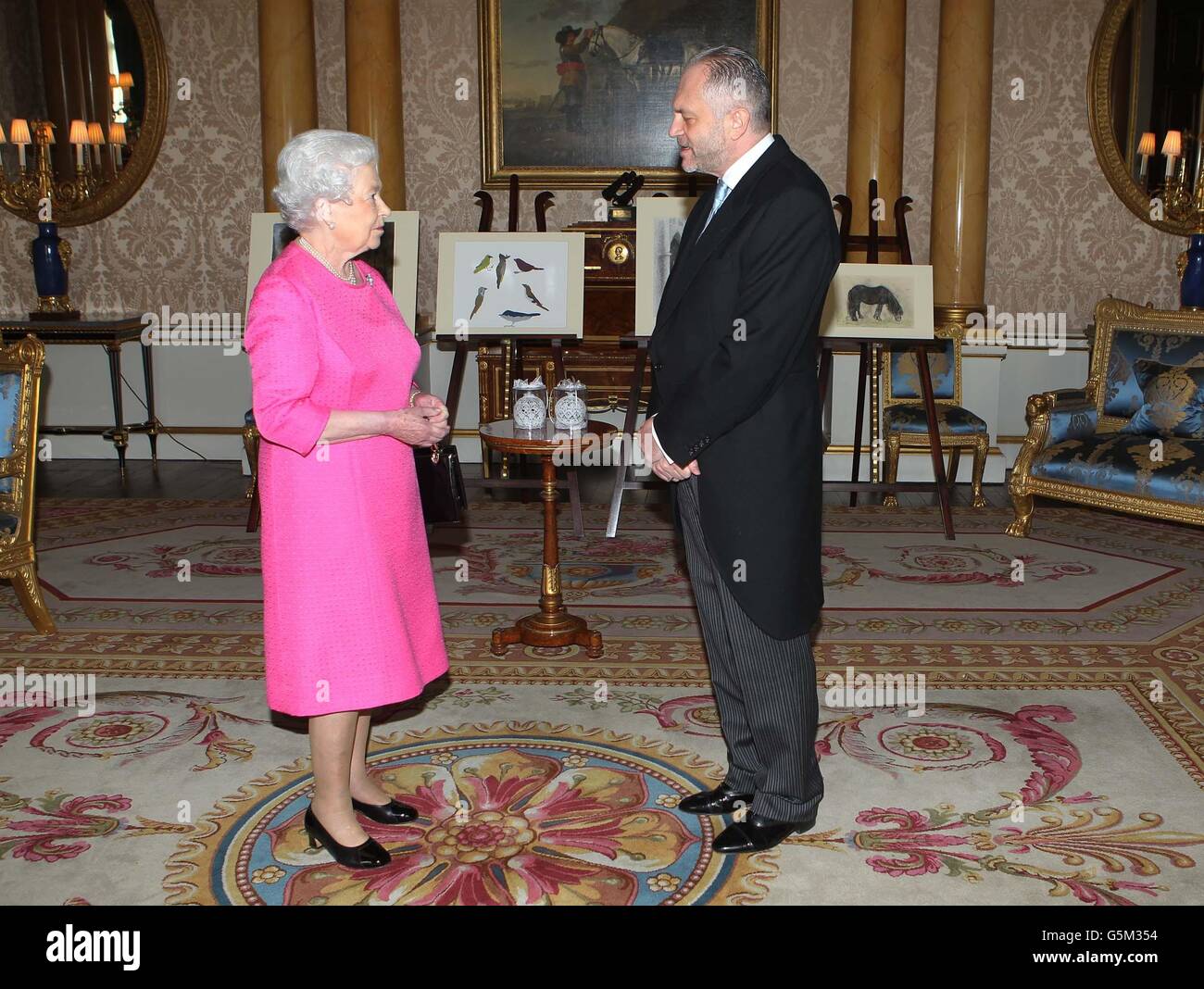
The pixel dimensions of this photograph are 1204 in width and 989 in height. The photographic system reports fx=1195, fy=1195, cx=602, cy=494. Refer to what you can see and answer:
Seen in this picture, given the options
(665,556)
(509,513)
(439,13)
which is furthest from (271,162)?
(665,556)

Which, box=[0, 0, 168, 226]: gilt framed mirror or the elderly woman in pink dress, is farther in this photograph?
box=[0, 0, 168, 226]: gilt framed mirror

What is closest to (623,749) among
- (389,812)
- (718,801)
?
(718,801)

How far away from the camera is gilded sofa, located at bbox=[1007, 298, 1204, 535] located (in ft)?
18.8

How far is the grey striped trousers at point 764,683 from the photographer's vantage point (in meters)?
2.84

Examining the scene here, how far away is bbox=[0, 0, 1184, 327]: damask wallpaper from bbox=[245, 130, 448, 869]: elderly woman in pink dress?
220 inches

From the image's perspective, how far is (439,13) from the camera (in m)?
7.96

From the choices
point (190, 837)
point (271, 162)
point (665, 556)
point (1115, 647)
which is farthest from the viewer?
point (271, 162)

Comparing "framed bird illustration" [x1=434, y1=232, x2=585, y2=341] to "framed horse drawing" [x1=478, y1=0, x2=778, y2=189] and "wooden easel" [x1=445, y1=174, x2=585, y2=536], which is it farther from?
"framed horse drawing" [x1=478, y1=0, x2=778, y2=189]

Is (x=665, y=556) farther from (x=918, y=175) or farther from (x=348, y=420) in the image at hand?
(x=918, y=175)

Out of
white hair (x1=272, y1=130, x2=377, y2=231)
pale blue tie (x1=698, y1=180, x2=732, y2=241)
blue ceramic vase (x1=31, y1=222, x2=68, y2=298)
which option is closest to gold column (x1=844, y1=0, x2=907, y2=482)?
pale blue tie (x1=698, y1=180, x2=732, y2=241)

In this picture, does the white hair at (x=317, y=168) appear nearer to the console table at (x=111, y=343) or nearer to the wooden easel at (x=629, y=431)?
the wooden easel at (x=629, y=431)

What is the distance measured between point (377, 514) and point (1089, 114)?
6.85m

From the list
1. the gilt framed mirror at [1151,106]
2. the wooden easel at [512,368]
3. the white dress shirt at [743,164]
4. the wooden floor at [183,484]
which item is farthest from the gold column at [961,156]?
the white dress shirt at [743,164]

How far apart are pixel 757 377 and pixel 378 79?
235 inches
